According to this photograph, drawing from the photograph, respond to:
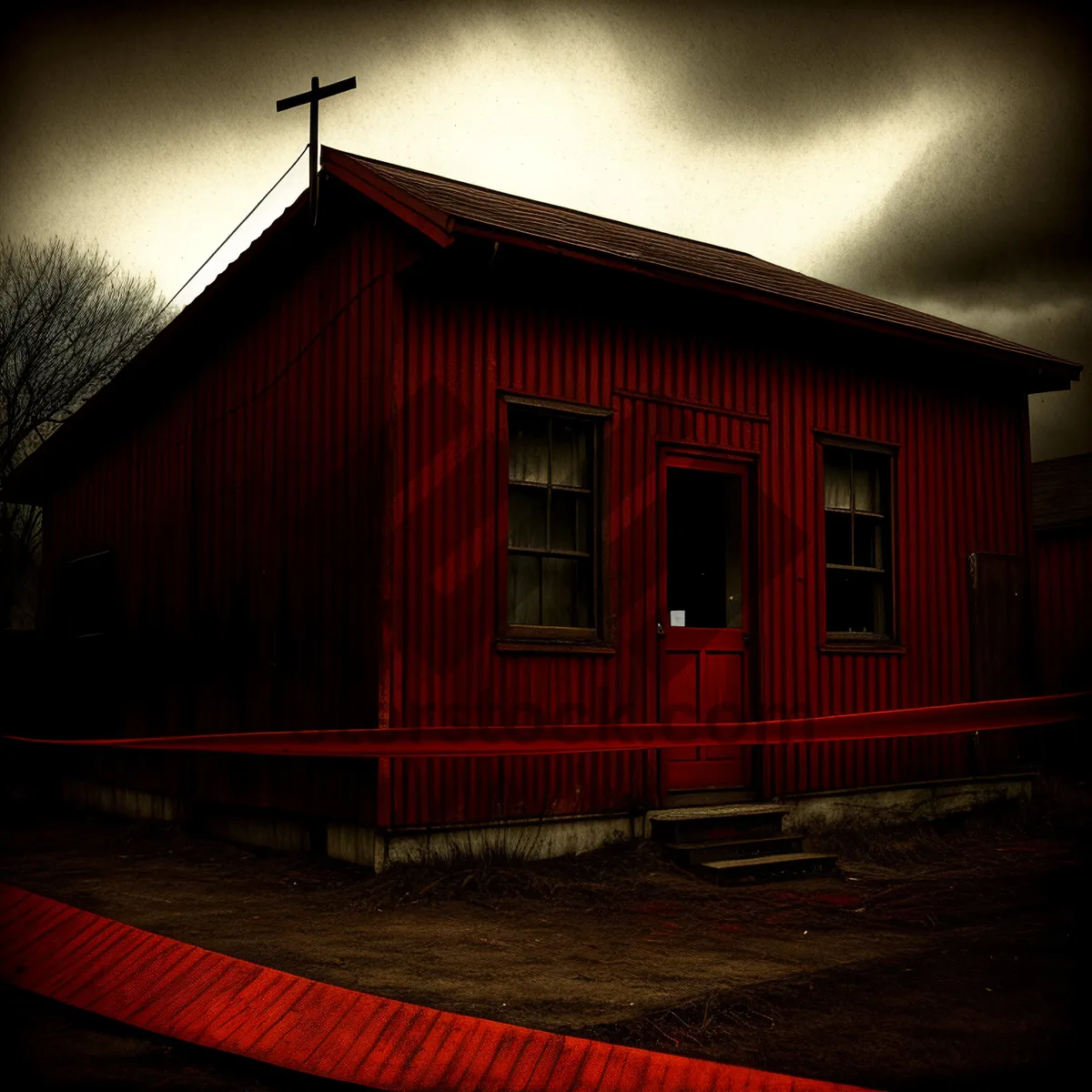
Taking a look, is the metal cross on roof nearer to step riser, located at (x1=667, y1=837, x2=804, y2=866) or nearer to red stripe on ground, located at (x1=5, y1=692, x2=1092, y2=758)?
red stripe on ground, located at (x1=5, y1=692, x2=1092, y2=758)

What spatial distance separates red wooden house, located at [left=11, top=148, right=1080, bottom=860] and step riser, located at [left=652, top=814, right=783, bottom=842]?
1.10 feet

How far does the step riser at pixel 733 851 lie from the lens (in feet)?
25.8

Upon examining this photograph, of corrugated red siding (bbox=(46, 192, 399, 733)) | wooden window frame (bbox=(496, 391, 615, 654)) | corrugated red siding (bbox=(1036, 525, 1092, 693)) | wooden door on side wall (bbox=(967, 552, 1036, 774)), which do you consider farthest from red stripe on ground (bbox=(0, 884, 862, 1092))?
corrugated red siding (bbox=(1036, 525, 1092, 693))

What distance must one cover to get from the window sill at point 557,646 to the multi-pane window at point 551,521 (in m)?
0.08

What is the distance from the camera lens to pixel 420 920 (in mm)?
6395

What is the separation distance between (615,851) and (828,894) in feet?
4.94

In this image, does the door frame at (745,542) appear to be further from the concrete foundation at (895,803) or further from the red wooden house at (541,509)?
the concrete foundation at (895,803)

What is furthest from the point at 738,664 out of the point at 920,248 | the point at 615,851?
the point at 920,248

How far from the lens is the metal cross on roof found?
8148 millimetres

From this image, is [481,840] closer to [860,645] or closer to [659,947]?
[659,947]

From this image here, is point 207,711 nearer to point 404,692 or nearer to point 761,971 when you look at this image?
point 404,692

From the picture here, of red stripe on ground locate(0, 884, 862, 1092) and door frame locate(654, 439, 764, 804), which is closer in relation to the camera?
red stripe on ground locate(0, 884, 862, 1092)

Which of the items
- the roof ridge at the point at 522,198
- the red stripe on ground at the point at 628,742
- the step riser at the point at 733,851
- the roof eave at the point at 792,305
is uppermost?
the roof ridge at the point at 522,198

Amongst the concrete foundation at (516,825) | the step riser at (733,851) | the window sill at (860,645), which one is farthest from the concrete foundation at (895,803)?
the window sill at (860,645)
